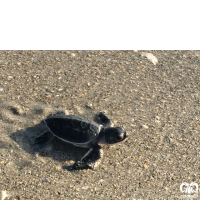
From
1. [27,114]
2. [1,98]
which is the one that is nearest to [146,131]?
[27,114]

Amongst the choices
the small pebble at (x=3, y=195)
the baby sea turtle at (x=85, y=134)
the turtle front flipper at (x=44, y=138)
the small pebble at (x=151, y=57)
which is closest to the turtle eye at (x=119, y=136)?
the baby sea turtle at (x=85, y=134)

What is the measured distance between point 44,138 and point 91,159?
54 centimetres

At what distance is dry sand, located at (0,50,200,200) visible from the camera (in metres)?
2.60

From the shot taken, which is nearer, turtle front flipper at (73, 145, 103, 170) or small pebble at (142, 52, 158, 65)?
turtle front flipper at (73, 145, 103, 170)

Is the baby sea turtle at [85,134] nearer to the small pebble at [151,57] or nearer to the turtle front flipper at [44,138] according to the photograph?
the turtle front flipper at [44,138]

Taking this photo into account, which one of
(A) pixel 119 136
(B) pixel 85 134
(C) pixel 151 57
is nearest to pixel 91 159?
(B) pixel 85 134

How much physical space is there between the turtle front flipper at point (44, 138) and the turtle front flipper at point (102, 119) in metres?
0.55

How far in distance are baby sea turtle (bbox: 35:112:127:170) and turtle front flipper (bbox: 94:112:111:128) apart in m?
0.23

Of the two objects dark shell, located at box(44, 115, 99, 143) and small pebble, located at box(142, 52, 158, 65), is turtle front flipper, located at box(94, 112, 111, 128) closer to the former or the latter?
dark shell, located at box(44, 115, 99, 143)

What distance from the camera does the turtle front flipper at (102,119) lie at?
3.16 meters

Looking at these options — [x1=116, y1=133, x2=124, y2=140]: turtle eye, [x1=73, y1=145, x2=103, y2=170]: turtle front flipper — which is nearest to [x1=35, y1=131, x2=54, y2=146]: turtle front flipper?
[x1=73, y1=145, x2=103, y2=170]: turtle front flipper

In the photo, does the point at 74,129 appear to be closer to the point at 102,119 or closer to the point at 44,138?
the point at 44,138

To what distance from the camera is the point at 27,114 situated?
128 inches

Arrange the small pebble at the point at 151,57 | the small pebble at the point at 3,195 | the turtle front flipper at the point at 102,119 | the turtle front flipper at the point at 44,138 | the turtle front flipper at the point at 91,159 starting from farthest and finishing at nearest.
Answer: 1. the small pebble at the point at 151,57
2. the turtle front flipper at the point at 102,119
3. the turtle front flipper at the point at 44,138
4. the turtle front flipper at the point at 91,159
5. the small pebble at the point at 3,195
